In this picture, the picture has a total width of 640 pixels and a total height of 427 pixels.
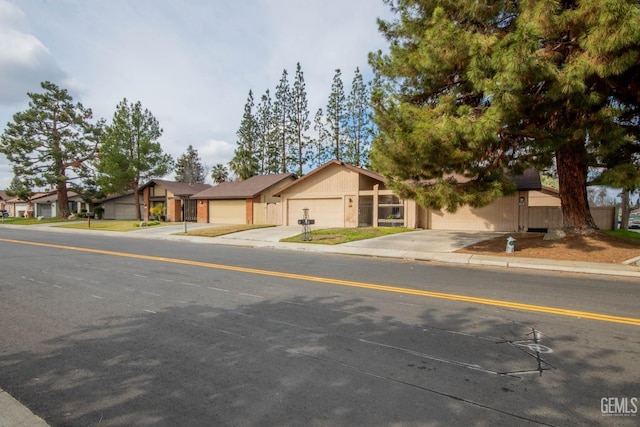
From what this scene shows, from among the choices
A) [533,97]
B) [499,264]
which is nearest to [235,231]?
[499,264]

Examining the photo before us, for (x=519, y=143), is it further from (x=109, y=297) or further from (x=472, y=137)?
(x=109, y=297)

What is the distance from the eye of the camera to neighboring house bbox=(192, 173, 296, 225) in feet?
99.6

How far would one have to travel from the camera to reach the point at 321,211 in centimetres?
2667

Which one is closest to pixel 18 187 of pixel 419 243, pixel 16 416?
pixel 419 243

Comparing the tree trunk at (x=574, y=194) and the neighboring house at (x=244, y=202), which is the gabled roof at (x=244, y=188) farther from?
the tree trunk at (x=574, y=194)

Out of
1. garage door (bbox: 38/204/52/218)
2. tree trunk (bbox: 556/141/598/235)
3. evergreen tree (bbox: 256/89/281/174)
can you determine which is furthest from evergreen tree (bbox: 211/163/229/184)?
tree trunk (bbox: 556/141/598/235)

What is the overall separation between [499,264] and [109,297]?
10450 mm

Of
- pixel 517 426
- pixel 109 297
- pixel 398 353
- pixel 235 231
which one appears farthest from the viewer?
pixel 235 231

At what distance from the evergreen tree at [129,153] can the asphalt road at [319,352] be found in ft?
109

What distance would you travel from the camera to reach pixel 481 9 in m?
10.9

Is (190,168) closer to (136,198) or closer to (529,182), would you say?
(136,198)

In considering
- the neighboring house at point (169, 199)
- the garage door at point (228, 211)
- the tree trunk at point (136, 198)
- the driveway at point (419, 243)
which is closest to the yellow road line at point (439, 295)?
the driveway at point (419, 243)

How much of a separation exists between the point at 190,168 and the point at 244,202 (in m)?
44.6

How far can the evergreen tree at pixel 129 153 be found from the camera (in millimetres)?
36938
